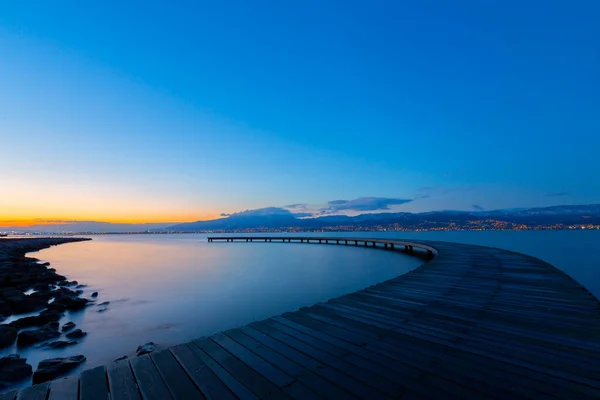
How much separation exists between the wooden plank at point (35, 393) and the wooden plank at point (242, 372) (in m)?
1.54

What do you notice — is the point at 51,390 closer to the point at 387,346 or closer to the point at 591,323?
the point at 387,346

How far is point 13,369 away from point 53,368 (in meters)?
0.64

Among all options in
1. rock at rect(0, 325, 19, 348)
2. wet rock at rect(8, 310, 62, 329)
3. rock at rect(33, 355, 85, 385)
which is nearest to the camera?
rock at rect(33, 355, 85, 385)

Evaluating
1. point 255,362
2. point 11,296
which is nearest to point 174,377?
point 255,362

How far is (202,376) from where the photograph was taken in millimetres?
3037

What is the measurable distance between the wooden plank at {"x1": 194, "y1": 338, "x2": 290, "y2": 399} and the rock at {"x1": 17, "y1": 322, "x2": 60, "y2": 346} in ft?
20.7

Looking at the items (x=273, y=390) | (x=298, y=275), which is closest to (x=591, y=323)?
(x=273, y=390)

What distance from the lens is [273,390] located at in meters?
2.75

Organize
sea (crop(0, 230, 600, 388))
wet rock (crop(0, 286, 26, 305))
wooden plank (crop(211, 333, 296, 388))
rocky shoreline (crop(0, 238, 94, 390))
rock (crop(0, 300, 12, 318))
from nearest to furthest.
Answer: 1. wooden plank (crop(211, 333, 296, 388))
2. rocky shoreline (crop(0, 238, 94, 390))
3. sea (crop(0, 230, 600, 388))
4. rock (crop(0, 300, 12, 318))
5. wet rock (crop(0, 286, 26, 305))

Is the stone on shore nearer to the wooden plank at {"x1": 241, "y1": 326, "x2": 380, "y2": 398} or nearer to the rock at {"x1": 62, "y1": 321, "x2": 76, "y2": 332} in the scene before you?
the rock at {"x1": 62, "y1": 321, "x2": 76, "y2": 332}

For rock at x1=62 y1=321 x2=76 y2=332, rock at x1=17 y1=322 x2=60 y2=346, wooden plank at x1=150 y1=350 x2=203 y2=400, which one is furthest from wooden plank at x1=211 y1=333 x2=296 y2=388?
rock at x1=62 y1=321 x2=76 y2=332

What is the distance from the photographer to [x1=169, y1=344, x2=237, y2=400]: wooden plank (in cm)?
270

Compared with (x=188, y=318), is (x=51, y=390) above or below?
above

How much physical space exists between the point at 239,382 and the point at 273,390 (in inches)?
15.0
